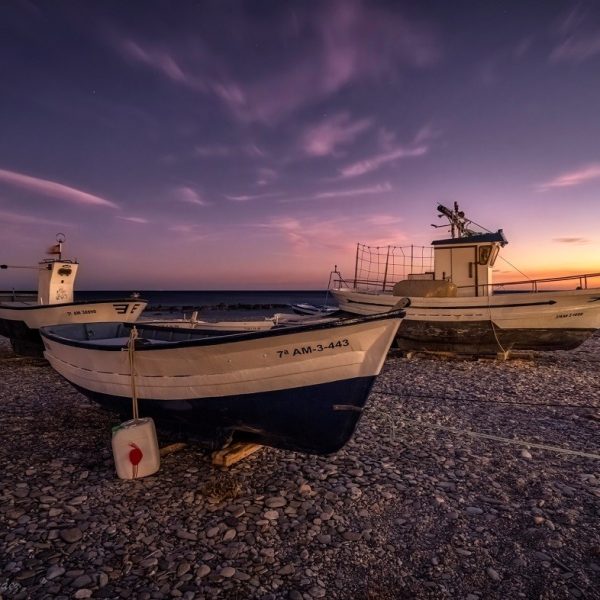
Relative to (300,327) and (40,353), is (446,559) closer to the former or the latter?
(300,327)

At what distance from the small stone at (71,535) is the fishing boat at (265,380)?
6.66ft

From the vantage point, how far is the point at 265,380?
5.68m

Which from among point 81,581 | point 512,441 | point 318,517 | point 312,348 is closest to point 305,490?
point 318,517

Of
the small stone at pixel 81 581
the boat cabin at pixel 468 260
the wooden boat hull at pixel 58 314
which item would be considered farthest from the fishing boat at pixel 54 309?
the boat cabin at pixel 468 260

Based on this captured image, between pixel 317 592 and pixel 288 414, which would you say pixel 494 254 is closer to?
pixel 288 414

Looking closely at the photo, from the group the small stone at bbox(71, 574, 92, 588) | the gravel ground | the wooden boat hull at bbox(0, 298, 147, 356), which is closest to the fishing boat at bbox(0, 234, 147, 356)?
the wooden boat hull at bbox(0, 298, 147, 356)

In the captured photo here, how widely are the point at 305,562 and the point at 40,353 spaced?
56.0 feet

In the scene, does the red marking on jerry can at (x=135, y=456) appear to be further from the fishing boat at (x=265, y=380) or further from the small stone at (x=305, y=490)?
the small stone at (x=305, y=490)

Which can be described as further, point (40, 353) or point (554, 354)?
point (554, 354)

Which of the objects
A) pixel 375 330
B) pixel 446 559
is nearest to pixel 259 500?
pixel 446 559

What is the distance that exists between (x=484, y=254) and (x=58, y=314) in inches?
718

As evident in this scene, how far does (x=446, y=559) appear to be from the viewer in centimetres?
429

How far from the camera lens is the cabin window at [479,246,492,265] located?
18625 millimetres

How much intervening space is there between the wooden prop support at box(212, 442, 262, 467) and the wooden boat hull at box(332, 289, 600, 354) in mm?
10120
